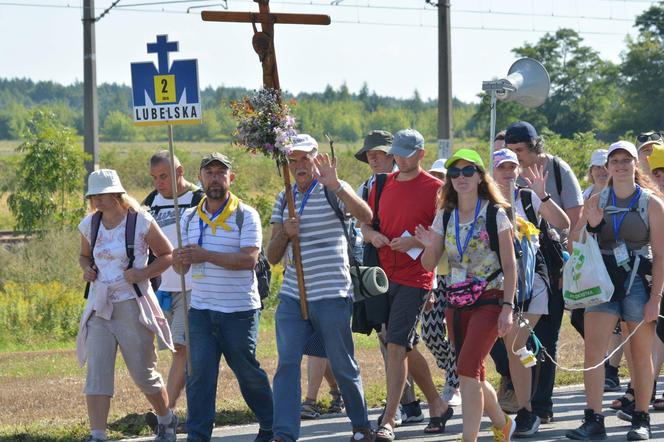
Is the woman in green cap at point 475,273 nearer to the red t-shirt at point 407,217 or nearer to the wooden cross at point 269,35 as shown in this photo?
the red t-shirt at point 407,217

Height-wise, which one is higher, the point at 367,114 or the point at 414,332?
the point at 367,114

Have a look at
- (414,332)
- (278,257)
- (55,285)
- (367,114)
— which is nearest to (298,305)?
(278,257)

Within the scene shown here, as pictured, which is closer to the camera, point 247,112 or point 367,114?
point 247,112

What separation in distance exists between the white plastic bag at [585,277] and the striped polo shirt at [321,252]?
147 centimetres

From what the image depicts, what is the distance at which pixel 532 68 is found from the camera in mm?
12297

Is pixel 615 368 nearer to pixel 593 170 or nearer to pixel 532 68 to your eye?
pixel 593 170

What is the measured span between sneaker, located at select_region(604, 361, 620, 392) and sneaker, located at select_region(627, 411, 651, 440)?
7.20 ft

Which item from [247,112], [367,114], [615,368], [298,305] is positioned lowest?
[615,368]

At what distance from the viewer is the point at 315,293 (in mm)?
8023

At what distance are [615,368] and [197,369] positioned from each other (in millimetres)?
4165

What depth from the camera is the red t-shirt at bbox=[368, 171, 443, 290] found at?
8477 mm

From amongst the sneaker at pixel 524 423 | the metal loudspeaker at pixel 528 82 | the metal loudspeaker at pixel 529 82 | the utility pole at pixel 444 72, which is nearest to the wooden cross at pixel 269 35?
the sneaker at pixel 524 423

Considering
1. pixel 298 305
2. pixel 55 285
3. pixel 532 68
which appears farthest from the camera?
pixel 55 285

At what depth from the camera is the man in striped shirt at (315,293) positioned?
26.3 ft
